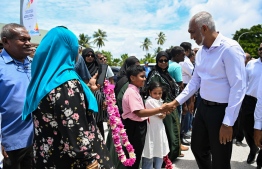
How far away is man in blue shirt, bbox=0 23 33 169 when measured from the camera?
2305 mm

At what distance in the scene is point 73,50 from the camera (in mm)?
1691

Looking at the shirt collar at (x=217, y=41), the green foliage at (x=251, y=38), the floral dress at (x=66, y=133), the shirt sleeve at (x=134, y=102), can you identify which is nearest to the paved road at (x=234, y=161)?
the shirt sleeve at (x=134, y=102)

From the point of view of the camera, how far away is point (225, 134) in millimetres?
2443

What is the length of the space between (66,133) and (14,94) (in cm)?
110

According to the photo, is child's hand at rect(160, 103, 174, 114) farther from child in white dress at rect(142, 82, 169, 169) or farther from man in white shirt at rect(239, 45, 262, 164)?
man in white shirt at rect(239, 45, 262, 164)

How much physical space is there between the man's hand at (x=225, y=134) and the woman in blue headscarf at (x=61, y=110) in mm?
1315

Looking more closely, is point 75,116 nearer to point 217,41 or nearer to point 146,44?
point 217,41

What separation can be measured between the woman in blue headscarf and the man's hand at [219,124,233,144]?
1.32 metres

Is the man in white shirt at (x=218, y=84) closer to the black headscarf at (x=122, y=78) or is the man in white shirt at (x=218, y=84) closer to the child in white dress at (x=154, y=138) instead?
the child in white dress at (x=154, y=138)

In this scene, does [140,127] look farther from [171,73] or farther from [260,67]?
[260,67]

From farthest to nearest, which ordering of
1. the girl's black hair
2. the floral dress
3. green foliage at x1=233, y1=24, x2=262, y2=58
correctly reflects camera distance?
green foliage at x1=233, y1=24, x2=262, y2=58, the girl's black hair, the floral dress

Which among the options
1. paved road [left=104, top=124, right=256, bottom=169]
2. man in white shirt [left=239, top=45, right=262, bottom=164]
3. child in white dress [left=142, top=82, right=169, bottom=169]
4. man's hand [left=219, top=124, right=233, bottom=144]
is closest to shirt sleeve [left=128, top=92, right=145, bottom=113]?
child in white dress [left=142, top=82, right=169, bottom=169]

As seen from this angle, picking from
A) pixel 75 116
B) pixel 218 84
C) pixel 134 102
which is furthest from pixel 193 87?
pixel 75 116

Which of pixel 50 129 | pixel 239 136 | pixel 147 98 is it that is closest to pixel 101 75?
pixel 147 98
